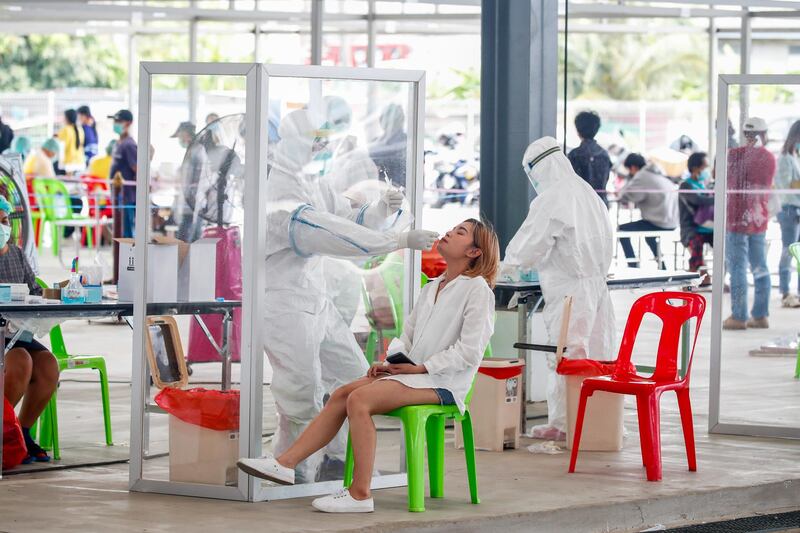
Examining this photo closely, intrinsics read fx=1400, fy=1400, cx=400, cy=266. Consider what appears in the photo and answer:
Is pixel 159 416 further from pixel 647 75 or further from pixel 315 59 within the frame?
pixel 647 75

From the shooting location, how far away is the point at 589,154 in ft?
32.0

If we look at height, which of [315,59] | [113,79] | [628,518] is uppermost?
[113,79]

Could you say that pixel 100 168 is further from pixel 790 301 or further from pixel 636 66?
pixel 636 66

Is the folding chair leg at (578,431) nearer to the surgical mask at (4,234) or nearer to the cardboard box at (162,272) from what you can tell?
the cardboard box at (162,272)

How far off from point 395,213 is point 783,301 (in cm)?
270

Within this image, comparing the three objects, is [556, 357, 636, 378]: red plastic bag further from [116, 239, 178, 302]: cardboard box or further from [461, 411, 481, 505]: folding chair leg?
[116, 239, 178, 302]: cardboard box

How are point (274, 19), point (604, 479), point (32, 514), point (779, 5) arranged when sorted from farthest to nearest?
1. point (274, 19)
2. point (779, 5)
3. point (604, 479)
4. point (32, 514)

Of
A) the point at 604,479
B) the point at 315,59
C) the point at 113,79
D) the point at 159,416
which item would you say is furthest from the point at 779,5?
the point at 113,79

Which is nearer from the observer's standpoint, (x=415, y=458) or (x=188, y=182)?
(x=415, y=458)

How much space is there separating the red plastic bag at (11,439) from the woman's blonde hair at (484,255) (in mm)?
1973

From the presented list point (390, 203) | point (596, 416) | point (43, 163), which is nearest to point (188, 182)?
point (390, 203)

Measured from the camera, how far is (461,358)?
16.1 feet

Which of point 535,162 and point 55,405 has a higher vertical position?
point 535,162

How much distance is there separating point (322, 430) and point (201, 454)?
56 centimetres
